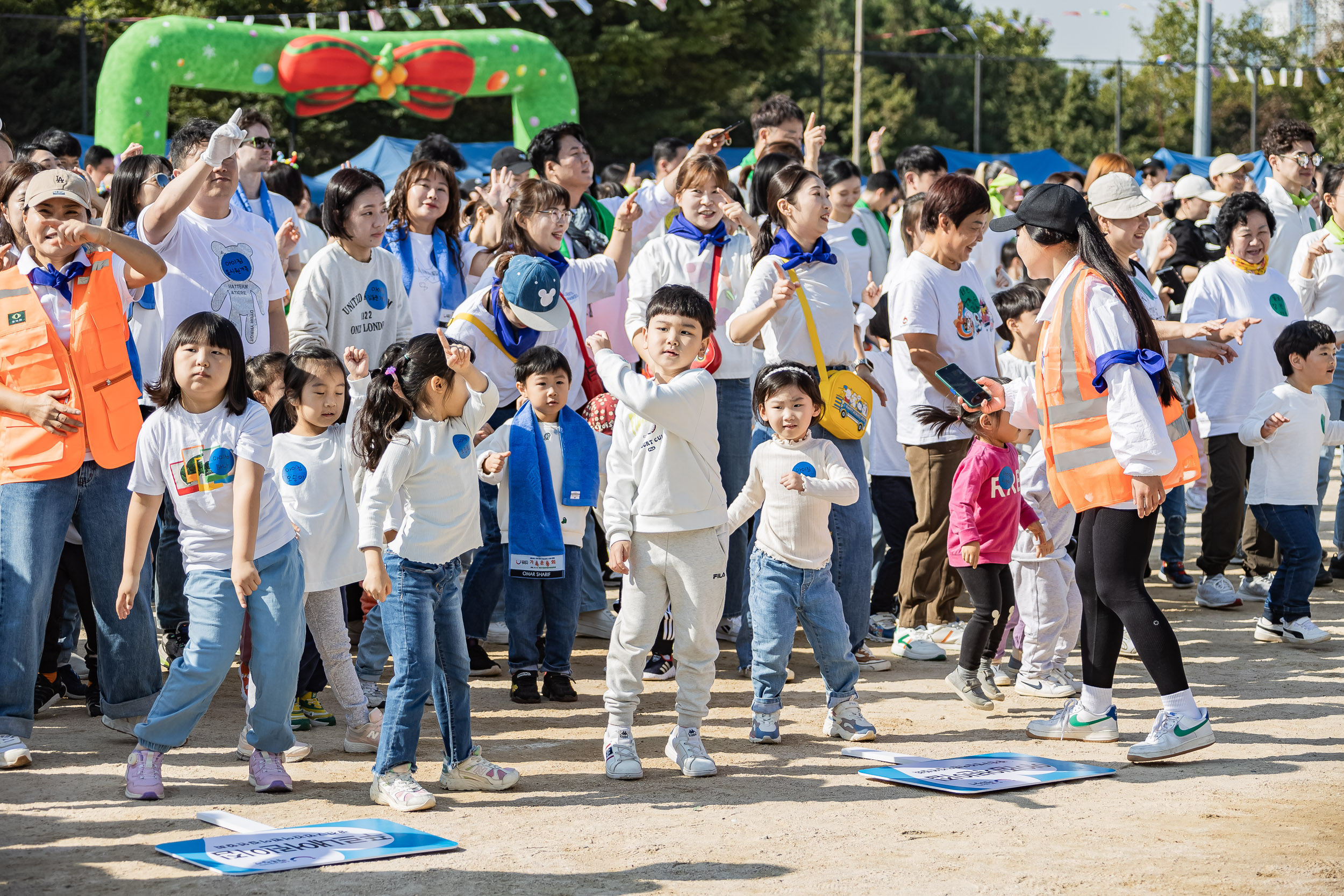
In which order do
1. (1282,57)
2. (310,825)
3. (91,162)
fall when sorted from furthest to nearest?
1. (1282,57)
2. (91,162)
3. (310,825)

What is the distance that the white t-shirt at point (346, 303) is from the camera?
5801 mm

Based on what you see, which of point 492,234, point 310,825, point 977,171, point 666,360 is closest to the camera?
point 310,825

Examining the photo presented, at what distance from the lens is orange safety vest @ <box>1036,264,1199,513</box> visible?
4.83 metres

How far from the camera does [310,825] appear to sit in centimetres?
409

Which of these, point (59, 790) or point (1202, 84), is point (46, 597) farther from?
point (1202, 84)

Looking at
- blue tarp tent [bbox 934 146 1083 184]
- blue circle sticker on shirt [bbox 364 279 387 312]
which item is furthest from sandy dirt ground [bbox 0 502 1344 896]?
blue tarp tent [bbox 934 146 1083 184]

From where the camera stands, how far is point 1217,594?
7.60 meters

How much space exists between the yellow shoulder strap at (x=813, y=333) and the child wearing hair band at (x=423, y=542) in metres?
1.60

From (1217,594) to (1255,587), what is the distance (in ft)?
1.20

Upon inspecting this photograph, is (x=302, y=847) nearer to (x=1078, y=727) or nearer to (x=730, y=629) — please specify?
(x=1078, y=727)

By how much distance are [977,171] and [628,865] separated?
33.2 ft

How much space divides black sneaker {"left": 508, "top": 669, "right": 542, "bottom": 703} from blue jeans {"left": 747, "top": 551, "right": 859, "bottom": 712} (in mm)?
1047

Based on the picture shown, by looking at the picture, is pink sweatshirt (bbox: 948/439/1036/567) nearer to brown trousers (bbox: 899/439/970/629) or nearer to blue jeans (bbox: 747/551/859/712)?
brown trousers (bbox: 899/439/970/629)

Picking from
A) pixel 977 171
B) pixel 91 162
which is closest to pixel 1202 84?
pixel 977 171
